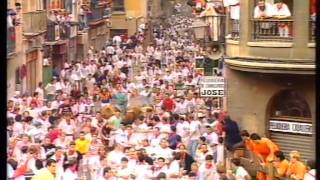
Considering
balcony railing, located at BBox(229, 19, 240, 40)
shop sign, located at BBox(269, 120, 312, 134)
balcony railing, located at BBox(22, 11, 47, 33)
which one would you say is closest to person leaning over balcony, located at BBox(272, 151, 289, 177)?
shop sign, located at BBox(269, 120, 312, 134)

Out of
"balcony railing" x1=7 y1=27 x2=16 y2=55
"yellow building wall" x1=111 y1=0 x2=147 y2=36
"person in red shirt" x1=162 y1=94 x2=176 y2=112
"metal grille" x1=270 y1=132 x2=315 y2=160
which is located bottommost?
"metal grille" x1=270 y1=132 x2=315 y2=160

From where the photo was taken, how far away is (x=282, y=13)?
6.59ft

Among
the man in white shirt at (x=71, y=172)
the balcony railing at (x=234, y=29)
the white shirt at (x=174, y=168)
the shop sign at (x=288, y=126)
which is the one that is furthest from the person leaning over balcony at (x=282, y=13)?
the man in white shirt at (x=71, y=172)

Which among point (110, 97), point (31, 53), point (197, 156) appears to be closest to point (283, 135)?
point (197, 156)

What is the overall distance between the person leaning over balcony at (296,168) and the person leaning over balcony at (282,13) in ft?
1.93

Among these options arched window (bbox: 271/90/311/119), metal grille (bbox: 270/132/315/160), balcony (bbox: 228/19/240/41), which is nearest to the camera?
metal grille (bbox: 270/132/315/160)

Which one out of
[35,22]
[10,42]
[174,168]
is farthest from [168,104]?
[10,42]

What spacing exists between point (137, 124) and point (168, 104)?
150 millimetres

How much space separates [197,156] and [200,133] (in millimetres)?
90

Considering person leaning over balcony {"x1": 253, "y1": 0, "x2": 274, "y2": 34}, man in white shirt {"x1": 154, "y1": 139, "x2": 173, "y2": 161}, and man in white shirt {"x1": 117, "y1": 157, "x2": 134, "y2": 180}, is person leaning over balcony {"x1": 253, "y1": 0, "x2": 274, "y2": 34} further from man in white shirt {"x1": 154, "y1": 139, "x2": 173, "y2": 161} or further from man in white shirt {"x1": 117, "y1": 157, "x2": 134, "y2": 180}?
man in white shirt {"x1": 117, "y1": 157, "x2": 134, "y2": 180}

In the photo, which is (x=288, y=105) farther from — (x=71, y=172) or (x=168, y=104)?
(x=71, y=172)

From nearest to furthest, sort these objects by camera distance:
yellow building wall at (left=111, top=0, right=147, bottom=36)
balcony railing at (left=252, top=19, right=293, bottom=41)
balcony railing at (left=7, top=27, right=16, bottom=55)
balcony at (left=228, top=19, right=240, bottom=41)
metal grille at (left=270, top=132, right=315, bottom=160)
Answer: balcony railing at (left=7, top=27, right=16, bottom=55), metal grille at (left=270, top=132, right=315, bottom=160), yellow building wall at (left=111, top=0, right=147, bottom=36), balcony at (left=228, top=19, right=240, bottom=41), balcony railing at (left=252, top=19, right=293, bottom=41)

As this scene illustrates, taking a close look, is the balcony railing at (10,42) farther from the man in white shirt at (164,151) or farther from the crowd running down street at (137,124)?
the man in white shirt at (164,151)

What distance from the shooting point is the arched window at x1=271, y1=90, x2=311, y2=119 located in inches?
59.7
